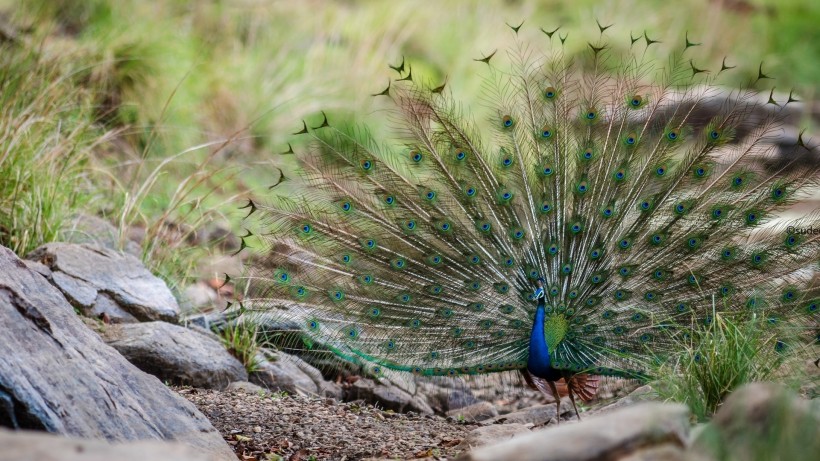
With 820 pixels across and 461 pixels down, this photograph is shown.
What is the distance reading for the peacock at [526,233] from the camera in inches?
221

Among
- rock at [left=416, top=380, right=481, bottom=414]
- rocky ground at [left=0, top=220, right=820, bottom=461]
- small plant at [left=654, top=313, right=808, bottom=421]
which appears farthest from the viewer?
rock at [left=416, top=380, right=481, bottom=414]

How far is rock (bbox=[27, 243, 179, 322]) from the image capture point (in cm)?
582

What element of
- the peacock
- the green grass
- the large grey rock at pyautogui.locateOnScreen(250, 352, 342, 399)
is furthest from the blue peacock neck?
the green grass

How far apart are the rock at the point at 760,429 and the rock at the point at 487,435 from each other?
5.88 feet

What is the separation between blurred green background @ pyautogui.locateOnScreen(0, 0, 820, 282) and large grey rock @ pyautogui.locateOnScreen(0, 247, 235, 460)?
185 centimetres

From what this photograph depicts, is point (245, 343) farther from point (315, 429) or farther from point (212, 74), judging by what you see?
point (212, 74)

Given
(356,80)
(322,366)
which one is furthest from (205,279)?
(356,80)

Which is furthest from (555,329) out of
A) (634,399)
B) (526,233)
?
(634,399)

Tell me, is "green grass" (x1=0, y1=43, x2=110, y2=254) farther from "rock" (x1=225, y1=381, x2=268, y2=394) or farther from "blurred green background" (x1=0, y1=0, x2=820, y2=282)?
"rock" (x1=225, y1=381, x2=268, y2=394)

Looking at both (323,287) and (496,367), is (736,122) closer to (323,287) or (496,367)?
(496,367)

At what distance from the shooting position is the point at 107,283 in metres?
6.04

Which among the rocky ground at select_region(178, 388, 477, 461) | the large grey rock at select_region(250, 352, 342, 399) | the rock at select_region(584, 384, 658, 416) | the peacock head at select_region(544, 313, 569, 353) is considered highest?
the peacock head at select_region(544, 313, 569, 353)

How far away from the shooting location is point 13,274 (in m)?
4.27

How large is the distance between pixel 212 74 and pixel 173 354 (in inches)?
247
